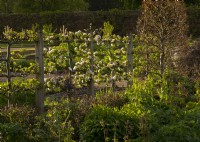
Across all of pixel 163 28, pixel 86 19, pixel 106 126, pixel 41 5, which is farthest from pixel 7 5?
pixel 106 126

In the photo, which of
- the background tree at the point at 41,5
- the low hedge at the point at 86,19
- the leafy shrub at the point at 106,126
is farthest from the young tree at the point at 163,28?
the background tree at the point at 41,5

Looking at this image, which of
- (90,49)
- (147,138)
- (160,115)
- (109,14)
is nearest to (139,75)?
(90,49)

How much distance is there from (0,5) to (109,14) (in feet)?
51.6

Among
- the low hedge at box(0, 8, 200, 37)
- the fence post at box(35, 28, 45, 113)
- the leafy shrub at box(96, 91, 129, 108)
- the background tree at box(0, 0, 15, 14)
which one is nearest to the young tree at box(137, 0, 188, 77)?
the leafy shrub at box(96, 91, 129, 108)

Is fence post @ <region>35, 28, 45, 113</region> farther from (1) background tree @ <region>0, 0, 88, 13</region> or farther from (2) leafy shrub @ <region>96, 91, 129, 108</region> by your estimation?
(1) background tree @ <region>0, 0, 88, 13</region>

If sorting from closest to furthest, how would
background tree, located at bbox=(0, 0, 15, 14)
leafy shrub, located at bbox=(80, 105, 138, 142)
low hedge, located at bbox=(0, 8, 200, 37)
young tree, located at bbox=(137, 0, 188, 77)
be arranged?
leafy shrub, located at bbox=(80, 105, 138, 142) < young tree, located at bbox=(137, 0, 188, 77) < low hedge, located at bbox=(0, 8, 200, 37) < background tree, located at bbox=(0, 0, 15, 14)

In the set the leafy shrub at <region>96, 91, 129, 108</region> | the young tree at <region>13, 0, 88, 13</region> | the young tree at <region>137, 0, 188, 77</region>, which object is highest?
the young tree at <region>13, 0, 88, 13</region>

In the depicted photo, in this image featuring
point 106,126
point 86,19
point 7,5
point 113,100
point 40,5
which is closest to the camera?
point 106,126

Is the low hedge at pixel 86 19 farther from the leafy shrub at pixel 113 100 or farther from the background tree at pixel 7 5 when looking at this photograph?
the leafy shrub at pixel 113 100

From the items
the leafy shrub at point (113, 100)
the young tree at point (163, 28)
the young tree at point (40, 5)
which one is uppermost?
the young tree at point (40, 5)

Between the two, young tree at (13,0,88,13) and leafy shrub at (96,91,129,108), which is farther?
young tree at (13,0,88,13)

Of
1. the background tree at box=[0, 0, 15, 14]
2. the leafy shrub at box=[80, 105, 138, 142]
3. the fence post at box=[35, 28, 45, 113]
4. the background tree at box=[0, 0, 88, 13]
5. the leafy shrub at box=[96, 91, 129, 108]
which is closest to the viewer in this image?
the leafy shrub at box=[80, 105, 138, 142]

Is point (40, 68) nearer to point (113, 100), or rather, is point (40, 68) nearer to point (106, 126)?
point (113, 100)

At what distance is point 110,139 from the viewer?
638cm
